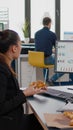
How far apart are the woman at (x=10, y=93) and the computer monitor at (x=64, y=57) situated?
0.53 m

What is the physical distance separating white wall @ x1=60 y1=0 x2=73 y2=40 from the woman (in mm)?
5147

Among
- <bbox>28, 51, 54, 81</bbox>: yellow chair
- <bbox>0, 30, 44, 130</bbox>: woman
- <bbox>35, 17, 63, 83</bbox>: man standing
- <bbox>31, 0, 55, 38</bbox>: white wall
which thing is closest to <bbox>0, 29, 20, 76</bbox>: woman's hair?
<bbox>0, 30, 44, 130</bbox>: woman

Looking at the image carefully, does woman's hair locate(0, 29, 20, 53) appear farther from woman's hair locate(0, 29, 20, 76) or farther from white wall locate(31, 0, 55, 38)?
white wall locate(31, 0, 55, 38)

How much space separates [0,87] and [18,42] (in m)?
0.42

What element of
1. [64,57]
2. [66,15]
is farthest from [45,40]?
[64,57]

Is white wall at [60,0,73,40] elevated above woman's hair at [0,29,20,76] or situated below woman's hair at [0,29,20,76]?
above

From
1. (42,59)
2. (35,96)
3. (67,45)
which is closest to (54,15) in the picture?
(42,59)

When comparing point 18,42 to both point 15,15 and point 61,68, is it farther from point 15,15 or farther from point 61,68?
point 15,15

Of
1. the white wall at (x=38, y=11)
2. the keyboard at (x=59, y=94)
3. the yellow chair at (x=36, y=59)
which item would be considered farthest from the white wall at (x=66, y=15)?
the keyboard at (x=59, y=94)

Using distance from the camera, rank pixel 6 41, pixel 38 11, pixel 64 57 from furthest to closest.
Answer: pixel 38 11 → pixel 64 57 → pixel 6 41

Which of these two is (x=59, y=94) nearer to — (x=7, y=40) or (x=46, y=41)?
(x=7, y=40)

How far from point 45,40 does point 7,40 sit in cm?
367

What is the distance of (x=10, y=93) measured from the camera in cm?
192

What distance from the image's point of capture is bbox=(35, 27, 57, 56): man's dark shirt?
18.6 feet
